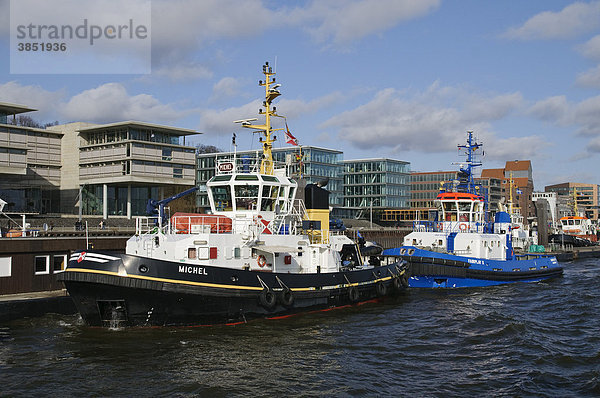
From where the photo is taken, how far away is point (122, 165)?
2035 inches

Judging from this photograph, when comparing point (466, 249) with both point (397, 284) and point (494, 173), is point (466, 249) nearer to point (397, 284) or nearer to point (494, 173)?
point (397, 284)

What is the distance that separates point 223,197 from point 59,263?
7122 millimetres

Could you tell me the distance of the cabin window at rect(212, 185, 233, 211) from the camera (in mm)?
19516

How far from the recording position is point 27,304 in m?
17.3

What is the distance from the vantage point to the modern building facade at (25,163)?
149 feet

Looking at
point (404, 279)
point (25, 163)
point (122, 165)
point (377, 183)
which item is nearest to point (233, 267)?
point (404, 279)

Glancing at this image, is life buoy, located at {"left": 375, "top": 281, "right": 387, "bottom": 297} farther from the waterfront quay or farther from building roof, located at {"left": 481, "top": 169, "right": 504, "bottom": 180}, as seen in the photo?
building roof, located at {"left": 481, "top": 169, "right": 504, "bottom": 180}

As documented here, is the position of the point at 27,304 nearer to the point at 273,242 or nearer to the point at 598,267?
the point at 273,242

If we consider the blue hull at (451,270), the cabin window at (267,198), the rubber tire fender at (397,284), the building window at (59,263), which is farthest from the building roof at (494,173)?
the building window at (59,263)

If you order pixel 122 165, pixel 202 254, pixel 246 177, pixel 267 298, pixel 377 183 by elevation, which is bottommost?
pixel 267 298

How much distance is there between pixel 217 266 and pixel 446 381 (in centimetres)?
750

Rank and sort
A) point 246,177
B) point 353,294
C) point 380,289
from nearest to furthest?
1. point 246,177
2. point 353,294
3. point 380,289

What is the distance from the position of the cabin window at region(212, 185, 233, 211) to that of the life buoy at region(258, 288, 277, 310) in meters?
4.01

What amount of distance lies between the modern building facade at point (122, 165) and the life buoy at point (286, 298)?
36568 millimetres
